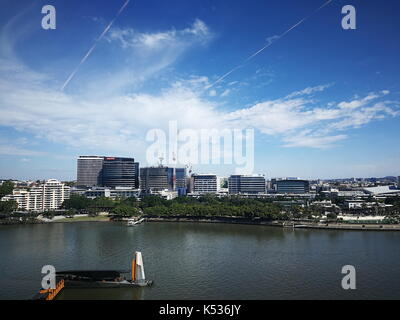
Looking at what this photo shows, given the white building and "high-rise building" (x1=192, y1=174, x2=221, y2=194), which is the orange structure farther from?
"high-rise building" (x1=192, y1=174, x2=221, y2=194)

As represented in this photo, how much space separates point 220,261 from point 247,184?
154 ft

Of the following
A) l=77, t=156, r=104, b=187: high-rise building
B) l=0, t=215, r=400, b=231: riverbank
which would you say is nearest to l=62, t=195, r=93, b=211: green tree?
l=0, t=215, r=400, b=231: riverbank

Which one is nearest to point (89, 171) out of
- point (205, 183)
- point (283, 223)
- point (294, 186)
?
point (205, 183)

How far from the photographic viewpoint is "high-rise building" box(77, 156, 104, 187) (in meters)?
56.2

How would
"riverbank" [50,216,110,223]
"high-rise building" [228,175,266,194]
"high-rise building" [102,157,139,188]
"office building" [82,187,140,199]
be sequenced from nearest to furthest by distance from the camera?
"riverbank" [50,216,110,223] < "office building" [82,187,140,199] < "high-rise building" [102,157,139,188] < "high-rise building" [228,175,266,194]

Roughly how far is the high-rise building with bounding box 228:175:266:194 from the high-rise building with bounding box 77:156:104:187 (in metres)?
25.2

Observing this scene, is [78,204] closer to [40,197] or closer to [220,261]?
[40,197]

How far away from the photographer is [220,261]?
12555 millimetres

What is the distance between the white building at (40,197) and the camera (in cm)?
3389

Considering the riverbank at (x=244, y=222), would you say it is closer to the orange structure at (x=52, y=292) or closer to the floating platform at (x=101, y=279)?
the floating platform at (x=101, y=279)

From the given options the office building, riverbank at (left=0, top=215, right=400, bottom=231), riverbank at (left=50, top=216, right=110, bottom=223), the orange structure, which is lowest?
riverbank at (left=50, top=216, right=110, bottom=223)

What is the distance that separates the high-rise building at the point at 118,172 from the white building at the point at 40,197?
15528mm

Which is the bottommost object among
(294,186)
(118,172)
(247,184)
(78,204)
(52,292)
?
(52,292)
